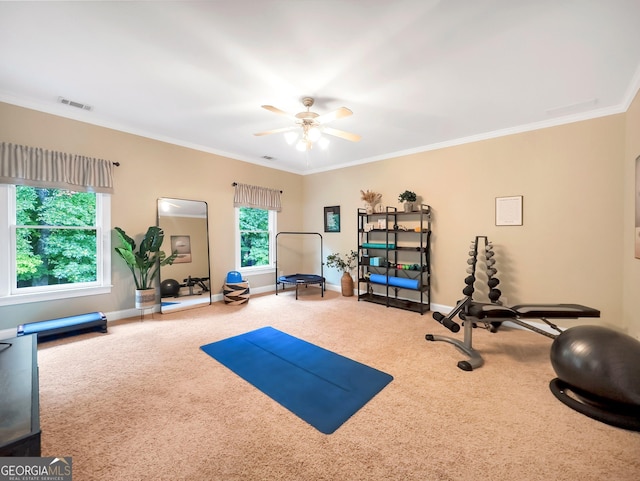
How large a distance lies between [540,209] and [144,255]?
5.47m

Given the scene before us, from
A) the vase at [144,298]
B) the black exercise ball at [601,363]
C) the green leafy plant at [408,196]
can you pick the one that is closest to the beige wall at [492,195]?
the green leafy plant at [408,196]

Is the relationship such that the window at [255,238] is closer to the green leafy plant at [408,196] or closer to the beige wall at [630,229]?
the green leafy plant at [408,196]

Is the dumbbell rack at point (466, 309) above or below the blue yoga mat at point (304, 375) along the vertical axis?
above

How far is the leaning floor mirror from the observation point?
169 inches

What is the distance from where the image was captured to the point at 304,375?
7.97 feet

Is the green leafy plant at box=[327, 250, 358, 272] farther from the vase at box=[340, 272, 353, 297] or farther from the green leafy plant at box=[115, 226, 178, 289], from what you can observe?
the green leafy plant at box=[115, 226, 178, 289]

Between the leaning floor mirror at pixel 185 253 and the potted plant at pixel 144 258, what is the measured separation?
28 centimetres

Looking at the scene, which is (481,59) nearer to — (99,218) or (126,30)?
(126,30)

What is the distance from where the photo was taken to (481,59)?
7.33ft

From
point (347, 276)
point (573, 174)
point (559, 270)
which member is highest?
point (573, 174)

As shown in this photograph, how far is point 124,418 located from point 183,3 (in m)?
2.81

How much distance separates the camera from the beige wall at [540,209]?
122 inches

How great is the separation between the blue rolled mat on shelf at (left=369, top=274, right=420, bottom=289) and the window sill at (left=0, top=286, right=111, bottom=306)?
412cm

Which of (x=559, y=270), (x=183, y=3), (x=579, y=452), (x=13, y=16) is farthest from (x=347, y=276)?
(x=13, y=16)
